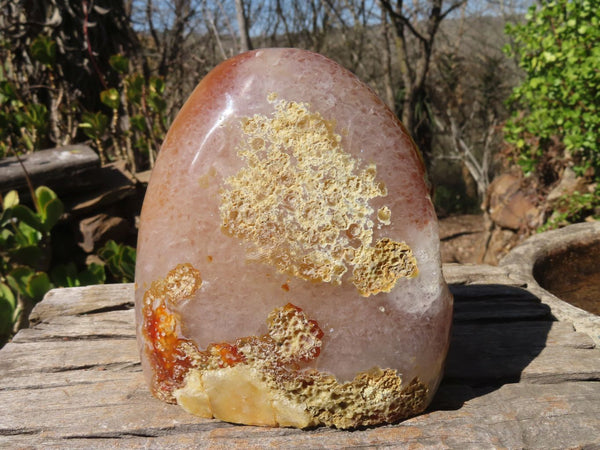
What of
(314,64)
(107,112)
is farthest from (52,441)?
(107,112)

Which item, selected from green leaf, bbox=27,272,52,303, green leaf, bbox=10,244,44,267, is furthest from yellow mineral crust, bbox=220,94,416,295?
green leaf, bbox=10,244,44,267

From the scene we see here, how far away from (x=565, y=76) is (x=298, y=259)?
2.65m

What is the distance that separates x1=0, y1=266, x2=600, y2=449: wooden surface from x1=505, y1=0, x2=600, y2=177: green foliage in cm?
160

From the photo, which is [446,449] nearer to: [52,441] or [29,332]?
[52,441]

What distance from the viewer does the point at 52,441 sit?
1294 mm

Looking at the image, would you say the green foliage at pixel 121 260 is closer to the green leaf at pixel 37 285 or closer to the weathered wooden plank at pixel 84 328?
the green leaf at pixel 37 285

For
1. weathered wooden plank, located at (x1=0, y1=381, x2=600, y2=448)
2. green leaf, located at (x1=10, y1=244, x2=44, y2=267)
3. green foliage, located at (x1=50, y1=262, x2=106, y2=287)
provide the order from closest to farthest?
weathered wooden plank, located at (x1=0, y1=381, x2=600, y2=448) → green leaf, located at (x1=10, y1=244, x2=44, y2=267) → green foliage, located at (x1=50, y1=262, x2=106, y2=287)

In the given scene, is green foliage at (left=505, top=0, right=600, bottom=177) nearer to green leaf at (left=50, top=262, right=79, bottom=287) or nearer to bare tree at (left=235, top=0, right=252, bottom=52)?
bare tree at (left=235, top=0, right=252, bottom=52)

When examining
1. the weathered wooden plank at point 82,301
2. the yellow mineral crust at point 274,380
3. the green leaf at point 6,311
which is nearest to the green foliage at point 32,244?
the green leaf at point 6,311

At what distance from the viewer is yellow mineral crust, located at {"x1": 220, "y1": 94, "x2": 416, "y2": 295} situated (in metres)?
1.29

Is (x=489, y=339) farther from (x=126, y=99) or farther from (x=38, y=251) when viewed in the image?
(x=126, y=99)

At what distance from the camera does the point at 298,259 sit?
1288 mm

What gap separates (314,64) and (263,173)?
328mm

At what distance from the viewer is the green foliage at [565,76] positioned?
3.03 metres
